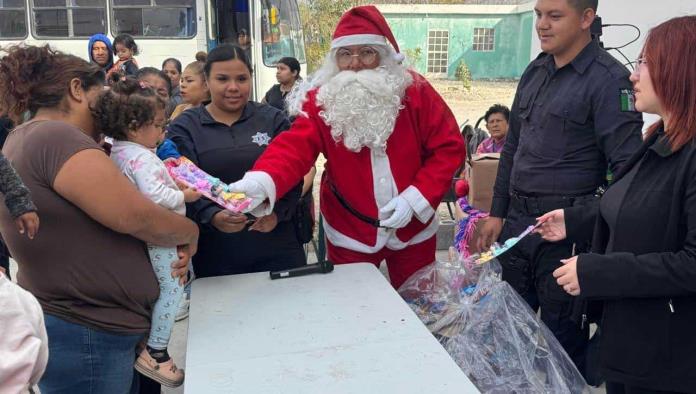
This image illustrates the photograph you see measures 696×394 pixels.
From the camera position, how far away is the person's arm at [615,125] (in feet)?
7.49

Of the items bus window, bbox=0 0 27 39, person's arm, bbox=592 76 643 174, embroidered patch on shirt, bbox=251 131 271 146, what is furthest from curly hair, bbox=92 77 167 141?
bus window, bbox=0 0 27 39

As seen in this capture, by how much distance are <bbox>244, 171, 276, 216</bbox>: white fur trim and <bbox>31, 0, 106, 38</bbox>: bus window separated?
7.51 meters

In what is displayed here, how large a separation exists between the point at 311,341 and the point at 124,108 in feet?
3.15

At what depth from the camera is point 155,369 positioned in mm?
2018

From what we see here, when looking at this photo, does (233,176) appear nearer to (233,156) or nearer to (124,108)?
(233,156)

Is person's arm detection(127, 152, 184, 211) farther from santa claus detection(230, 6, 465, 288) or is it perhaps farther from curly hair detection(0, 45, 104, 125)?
santa claus detection(230, 6, 465, 288)

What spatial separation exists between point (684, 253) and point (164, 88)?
4.11 m

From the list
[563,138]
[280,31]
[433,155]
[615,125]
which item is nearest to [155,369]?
[433,155]

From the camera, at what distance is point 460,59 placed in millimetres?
24750

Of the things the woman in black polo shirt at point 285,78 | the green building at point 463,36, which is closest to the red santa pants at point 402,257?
the woman in black polo shirt at point 285,78

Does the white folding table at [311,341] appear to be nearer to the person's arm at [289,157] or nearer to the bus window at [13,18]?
the person's arm at [289,157]

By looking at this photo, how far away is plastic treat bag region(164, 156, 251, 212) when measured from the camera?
2.15 metres

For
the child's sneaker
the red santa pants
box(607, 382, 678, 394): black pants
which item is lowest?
the child's sneaker

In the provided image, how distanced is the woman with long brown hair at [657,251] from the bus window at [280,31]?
816 cm
